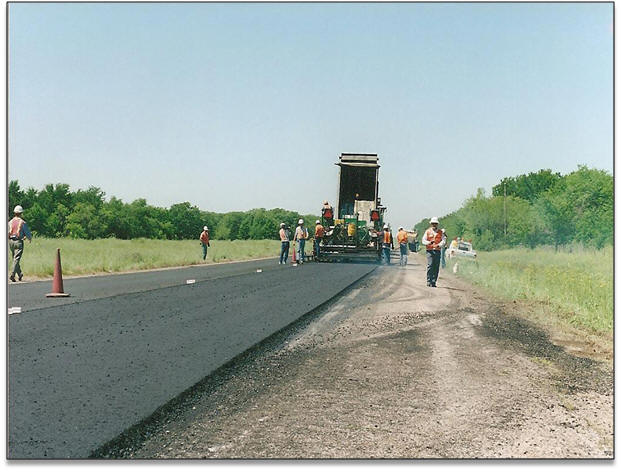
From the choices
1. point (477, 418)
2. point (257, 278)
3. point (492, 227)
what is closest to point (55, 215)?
point (477, 418)

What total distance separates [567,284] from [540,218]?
15.3m

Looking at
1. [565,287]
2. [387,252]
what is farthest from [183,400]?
[387,252]

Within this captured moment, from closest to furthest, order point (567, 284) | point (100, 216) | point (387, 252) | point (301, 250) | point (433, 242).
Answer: point (100, 216) < point (567, 284) < point (433, 242) < point (301, 250) < point (387, 252)

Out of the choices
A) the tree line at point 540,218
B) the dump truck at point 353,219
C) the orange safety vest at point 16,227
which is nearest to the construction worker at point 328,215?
the dump truck at point 353,219

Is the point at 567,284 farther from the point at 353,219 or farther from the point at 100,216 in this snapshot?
the point at 353,219

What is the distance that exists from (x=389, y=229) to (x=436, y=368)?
23580 millimetres

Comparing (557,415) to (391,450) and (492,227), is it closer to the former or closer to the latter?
(391,450)

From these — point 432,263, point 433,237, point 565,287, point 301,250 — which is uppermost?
point 433,237

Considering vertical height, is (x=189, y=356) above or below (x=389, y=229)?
below

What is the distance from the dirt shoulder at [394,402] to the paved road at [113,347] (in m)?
0.34

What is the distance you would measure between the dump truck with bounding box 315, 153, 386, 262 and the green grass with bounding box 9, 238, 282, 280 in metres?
5.01

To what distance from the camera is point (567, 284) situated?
52.2 feet

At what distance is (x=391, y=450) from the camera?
14.7 feet

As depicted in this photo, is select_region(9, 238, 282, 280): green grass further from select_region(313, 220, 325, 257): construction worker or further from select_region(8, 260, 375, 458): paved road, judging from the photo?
select_region(313, 220, 325, 257): construction worker
